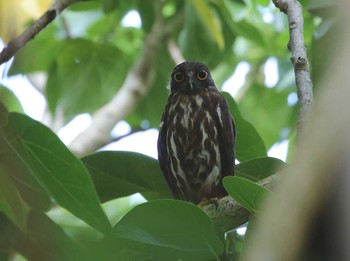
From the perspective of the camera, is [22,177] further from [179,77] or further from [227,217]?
[179,77]

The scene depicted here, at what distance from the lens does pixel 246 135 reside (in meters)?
2.88

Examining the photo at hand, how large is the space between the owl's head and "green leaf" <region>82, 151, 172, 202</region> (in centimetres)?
143

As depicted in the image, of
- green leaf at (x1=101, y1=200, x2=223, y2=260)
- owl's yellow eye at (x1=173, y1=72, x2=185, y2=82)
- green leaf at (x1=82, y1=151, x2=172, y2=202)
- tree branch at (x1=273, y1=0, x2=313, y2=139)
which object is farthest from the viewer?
owl's yellow eye at (x1=173, y1=72, x2=185, y2=82)

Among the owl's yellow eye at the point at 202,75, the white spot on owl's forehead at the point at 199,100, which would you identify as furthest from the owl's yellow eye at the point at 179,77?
the white spot on owl's forehead at the point at 199,100

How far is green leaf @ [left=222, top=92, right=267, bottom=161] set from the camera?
2.81 meters

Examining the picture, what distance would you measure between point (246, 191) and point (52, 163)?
787mm

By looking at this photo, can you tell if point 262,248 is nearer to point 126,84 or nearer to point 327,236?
point 327,236

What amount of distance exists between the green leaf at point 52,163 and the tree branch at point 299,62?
81 centimetres

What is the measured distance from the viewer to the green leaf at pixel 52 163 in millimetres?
2092

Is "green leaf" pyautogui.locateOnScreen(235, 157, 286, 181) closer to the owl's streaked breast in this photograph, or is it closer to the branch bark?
the owl's streaked breast

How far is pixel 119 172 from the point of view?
2.68 metres

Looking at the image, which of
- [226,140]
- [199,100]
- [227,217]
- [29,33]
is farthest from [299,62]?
[199,100]

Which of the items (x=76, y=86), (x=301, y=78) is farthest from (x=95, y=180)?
(x=76, y=86)

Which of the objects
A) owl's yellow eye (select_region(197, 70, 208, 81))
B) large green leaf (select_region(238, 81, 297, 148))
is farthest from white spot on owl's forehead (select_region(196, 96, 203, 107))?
large green leaf (select_region(238, 81, 297, 148))
